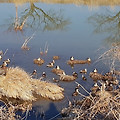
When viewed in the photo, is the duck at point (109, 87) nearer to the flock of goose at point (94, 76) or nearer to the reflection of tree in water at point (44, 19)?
the flock of goose at point (94, 76)

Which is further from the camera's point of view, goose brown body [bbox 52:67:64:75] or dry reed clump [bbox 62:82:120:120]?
goose brown body [bbox 52:67:64:75]

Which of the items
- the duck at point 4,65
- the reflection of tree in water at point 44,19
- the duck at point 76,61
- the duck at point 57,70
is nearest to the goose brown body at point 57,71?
the duck at point 57,70

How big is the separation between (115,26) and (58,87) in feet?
32.3

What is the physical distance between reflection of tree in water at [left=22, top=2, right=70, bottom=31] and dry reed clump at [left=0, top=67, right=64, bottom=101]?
859 centimetres

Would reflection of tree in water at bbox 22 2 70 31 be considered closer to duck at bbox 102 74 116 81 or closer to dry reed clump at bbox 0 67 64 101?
duck at bbox 102 74 116 81

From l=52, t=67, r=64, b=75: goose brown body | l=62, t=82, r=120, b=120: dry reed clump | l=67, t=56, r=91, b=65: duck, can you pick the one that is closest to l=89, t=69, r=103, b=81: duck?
l=52, t=67, r=64, b=75: goose brown body

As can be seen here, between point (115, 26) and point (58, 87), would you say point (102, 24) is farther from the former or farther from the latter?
point (58, 87)

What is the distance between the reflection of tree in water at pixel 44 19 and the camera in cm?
1777

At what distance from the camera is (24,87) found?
330 inches

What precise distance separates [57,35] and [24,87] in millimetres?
7734

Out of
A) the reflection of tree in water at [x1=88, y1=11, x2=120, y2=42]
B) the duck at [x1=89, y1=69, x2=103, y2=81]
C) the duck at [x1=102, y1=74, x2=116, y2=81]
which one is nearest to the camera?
the duck at [x1=102, y1=74, x2=116, y2=81]

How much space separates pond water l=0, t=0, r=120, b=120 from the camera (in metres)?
10.1

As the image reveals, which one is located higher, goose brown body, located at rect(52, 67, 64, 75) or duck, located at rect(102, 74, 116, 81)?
goose brown body, located at rect(52, 67, 64, 75)

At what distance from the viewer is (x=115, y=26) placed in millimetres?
17219
